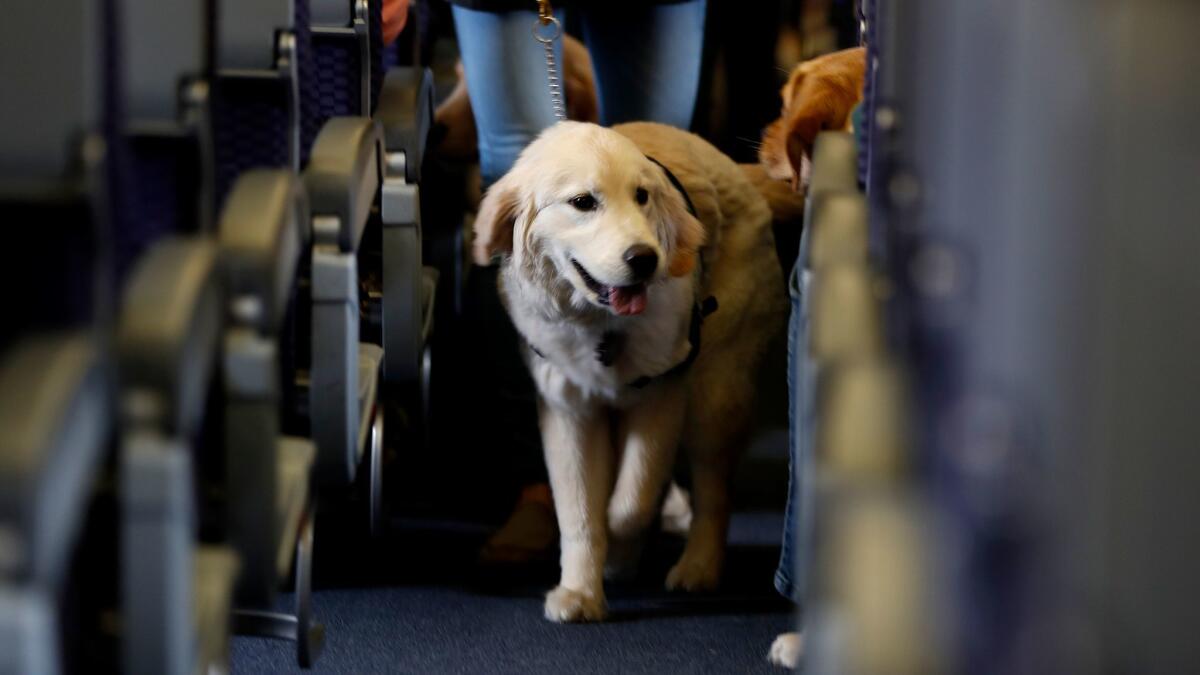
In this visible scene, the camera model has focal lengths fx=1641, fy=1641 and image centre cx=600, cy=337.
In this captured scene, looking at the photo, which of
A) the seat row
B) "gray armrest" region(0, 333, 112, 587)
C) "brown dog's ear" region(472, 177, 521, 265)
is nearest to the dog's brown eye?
"brown dog's ear" region(472, 177, 521, 265)

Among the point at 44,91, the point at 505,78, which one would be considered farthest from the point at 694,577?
the point at 44,91

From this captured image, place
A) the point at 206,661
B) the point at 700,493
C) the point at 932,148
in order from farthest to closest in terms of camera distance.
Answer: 1. the point at 700,493
2. the point at 932,148
3. the point at 206,661

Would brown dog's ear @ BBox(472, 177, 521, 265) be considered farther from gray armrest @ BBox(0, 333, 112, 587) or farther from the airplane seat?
gray armrest @ BBox(0, 333, 112, 587)

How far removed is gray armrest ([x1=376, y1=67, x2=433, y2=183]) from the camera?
2781mm

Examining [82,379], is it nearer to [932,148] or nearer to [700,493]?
[932,148]

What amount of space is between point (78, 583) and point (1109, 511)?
903 millimetres

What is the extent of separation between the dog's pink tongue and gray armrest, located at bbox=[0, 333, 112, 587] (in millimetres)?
1635

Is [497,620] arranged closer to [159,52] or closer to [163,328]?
[159,52]

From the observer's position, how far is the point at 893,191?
1865 mm

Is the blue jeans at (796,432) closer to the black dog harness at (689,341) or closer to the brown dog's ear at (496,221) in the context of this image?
the black dog harness at (689,341)

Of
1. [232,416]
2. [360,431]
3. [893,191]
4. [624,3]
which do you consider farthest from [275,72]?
[624,3]

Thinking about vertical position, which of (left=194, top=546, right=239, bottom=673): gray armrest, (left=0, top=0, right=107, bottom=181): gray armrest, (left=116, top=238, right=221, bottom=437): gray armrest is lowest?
(left=194, top=546, right=239, bottom=673): gray armrest

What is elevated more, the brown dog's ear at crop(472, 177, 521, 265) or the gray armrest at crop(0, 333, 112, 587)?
the gray armrest at crop(0, 333, 112, 587)

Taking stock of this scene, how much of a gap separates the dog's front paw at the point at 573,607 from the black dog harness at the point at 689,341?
0.42 metres
